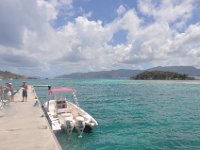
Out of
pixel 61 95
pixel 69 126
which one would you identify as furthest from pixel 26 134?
pixel 61 95

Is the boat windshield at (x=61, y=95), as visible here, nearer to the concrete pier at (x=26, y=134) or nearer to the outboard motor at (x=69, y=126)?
the outboard motor at (x=69, y=126)

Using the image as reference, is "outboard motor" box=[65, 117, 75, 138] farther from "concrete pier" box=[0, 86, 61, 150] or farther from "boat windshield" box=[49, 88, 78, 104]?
"boat windshield" box=[49, 88, 78, 104]

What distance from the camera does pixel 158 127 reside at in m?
24.8

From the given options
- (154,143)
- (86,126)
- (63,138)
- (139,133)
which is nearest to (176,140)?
(154,143)

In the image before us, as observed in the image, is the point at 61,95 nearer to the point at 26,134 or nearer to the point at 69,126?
the point at 69,126

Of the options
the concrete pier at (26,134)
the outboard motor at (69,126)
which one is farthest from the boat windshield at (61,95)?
the concrete pier at (26,134)

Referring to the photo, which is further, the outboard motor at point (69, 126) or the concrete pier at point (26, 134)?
the outboard motor at point (69, 126)

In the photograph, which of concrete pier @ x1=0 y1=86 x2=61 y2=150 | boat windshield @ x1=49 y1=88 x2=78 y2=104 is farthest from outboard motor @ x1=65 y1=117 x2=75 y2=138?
boat windshield @ x1=49 y1=88 x2=78 y2=104

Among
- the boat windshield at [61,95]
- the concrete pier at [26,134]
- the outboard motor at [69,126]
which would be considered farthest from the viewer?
the boat windshield at [61,95]

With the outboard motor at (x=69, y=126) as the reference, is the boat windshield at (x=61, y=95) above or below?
above

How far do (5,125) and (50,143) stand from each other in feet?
19.4

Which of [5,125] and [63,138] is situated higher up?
[5,125]

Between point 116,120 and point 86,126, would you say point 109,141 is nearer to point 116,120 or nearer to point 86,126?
point 86,126

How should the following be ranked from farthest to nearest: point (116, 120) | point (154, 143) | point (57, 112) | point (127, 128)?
point (116, 120)
point (57, 112)
point (127, 128)
point (154, 143)
